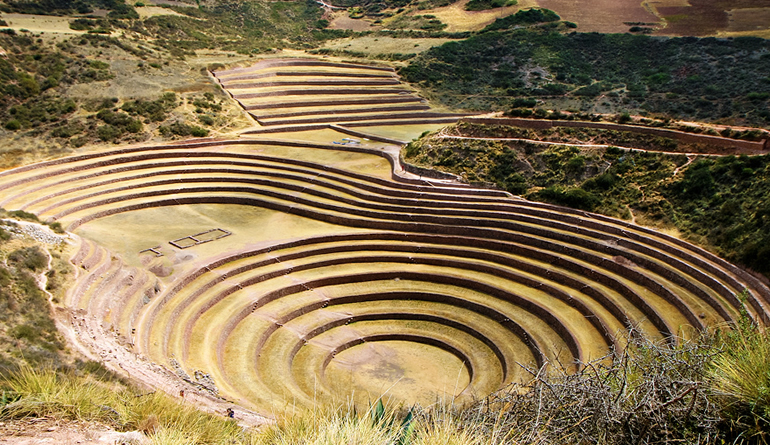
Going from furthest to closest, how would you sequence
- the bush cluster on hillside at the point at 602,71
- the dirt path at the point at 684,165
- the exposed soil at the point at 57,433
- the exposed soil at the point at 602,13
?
the exposed soil at the point at 602,13 < the bush cluster on hillside at the point at 602,71 < the dirt path at the point at 684,165 < the exposed soil at the point at 57,433

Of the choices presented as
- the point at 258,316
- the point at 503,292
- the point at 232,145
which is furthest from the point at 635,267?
the point at 232,145

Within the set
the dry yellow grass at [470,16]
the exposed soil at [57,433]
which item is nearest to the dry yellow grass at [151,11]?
the dry yellow grass at [470,16]

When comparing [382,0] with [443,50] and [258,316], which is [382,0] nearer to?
[443,50]

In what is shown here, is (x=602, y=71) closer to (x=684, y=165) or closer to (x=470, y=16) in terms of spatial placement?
(x=470, y=16)

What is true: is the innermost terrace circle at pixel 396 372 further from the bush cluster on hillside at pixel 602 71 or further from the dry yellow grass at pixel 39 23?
the dry yellow grass at pixel 39 23

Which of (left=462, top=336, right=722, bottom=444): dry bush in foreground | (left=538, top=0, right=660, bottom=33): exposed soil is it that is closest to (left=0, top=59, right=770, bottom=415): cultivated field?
(left=462, top=336, right=722, bottom=444): dry bush in foreground

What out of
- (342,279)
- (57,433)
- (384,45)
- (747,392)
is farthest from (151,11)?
(747,392)

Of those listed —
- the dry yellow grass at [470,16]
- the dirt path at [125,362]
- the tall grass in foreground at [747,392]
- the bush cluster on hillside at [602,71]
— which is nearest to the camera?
the tall grass in foreground at [747,392]
